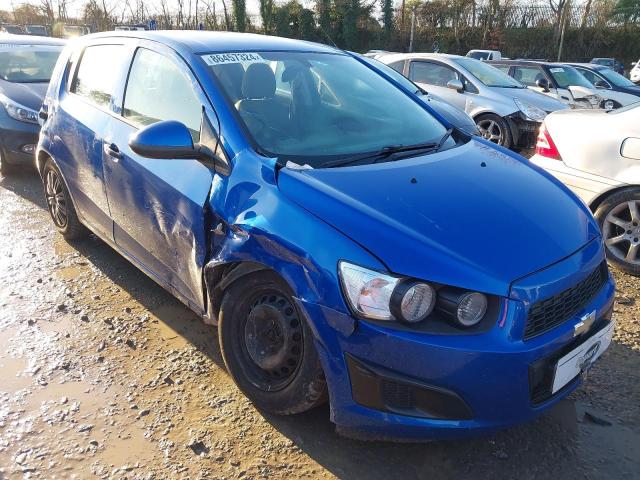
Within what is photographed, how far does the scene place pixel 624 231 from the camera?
4133mm

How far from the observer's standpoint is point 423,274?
202cm

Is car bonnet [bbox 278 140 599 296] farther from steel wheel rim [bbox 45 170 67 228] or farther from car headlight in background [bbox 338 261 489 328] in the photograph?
steel wheel rim [bbox 45 170 67 228]

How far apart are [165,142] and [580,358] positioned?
202cm

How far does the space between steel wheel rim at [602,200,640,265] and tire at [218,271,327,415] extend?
292 cm

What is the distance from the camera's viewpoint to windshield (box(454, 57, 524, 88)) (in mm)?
8703

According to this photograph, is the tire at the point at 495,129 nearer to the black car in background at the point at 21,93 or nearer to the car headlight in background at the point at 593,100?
the car headlight in background at the point at 593,100

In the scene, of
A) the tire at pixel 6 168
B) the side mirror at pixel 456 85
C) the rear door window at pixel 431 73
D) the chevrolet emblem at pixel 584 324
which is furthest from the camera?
the rear door window at pixel 431 73

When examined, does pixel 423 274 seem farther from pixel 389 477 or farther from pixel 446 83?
pixel 446 83

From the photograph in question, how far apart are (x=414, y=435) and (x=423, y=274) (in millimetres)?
622

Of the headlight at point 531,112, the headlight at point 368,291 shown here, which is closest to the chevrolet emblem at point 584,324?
the headlight at point 368,291

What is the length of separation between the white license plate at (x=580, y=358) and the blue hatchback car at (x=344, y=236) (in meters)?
0.01

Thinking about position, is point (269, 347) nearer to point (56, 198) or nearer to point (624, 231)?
point (56, 198)

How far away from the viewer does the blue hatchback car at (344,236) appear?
6.63 ft

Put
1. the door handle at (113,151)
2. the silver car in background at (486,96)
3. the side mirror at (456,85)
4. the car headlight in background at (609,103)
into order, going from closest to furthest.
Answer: the door handle at (113,151), the silver car in background at (486,96), the side mirror at (456,85), the car headlight in background at (609,103)
